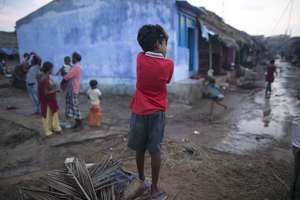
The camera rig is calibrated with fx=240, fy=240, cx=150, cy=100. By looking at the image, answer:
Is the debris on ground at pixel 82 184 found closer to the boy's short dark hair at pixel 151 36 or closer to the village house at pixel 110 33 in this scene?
the boy's short dark hair at pixel 151 36

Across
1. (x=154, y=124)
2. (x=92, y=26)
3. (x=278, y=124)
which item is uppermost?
(x=92, y=26)

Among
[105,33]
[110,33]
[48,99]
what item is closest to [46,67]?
[48,99]

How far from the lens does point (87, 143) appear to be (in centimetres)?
479

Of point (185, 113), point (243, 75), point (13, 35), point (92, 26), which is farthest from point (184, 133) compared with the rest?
point (13, 35)

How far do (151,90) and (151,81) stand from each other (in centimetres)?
9

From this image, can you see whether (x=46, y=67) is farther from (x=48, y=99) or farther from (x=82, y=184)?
(x=82, y=184)

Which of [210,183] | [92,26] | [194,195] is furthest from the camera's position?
[92,26]

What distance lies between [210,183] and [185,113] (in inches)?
170

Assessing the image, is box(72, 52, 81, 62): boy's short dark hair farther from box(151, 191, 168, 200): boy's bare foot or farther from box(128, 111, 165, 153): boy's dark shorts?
box(151, 191, 168, 200): boy's bare foot

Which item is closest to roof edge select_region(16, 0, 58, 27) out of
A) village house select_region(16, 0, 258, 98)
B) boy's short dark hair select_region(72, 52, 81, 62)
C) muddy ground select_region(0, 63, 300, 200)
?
village house select_region(16, 0, 258, 98)

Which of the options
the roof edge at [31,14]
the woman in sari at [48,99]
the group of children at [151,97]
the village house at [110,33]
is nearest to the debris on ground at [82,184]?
the group of children at [151,97]

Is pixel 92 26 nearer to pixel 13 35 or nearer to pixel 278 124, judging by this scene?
pixel 278 124

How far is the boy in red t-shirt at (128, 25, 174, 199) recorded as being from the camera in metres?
2.40

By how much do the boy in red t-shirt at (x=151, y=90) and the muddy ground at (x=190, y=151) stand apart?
3.03 ft
